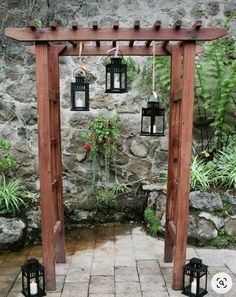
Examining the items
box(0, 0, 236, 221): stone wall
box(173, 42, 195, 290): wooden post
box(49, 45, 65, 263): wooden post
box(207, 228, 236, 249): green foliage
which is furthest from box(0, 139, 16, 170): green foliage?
box(207, 228, 236, 249): green foliage

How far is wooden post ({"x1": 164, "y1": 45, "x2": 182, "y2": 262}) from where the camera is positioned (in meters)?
2.78

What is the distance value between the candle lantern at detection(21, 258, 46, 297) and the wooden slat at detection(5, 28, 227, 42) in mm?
1574

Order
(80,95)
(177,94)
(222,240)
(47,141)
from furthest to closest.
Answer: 1. (222,240)
2. (177,94)
3. (80,95)
4. (47,141)

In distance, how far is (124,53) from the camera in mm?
2766

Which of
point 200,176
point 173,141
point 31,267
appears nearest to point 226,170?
point 200,176

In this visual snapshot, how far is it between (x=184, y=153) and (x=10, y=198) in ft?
6.50

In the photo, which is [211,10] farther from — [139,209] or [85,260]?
A: [85,260]

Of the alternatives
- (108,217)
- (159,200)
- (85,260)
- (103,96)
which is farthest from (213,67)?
(85,260)

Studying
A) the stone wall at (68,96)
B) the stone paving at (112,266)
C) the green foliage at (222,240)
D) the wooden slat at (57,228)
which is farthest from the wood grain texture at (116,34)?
the green foliage at (222,240)

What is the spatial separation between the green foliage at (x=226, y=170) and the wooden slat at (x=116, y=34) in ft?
5.52

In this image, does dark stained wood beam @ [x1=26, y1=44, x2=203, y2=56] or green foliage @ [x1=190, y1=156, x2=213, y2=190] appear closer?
dark stained wood beam @ [x1=26, y1=44, x2=203, y2=56]

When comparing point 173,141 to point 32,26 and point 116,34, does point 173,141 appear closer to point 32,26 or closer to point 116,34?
point 116,34

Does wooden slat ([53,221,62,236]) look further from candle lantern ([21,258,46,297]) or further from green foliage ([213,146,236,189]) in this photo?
green foliage ([213,146,236,189])

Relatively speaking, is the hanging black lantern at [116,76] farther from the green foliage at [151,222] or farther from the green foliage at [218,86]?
the green foliage at [151,222]
